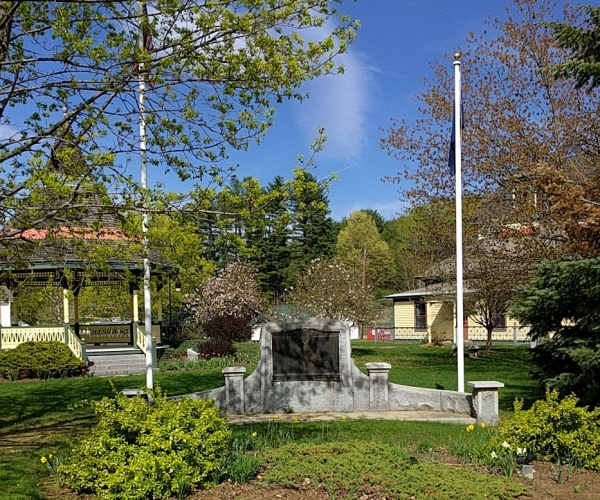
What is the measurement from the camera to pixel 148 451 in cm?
568

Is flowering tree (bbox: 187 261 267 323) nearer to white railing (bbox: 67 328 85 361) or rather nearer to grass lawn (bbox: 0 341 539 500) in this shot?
white railing (bbox: 67 328 85 361)

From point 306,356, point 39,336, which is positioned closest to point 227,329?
point 39,336

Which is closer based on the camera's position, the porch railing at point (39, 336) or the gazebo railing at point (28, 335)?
the porch railing at point (39, 336)

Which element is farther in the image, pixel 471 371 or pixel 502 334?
pixel 502 334

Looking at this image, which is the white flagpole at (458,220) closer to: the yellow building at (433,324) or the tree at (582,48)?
the tree at (582,48)

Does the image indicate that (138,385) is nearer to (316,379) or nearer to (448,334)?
(316,379)

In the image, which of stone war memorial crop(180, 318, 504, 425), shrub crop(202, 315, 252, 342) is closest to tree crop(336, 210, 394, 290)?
shrub crop(202, 315, 252, 342)

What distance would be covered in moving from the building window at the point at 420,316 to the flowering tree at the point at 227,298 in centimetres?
1010

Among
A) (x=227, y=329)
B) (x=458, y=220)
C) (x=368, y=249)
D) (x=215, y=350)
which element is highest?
(x=368, y=249)

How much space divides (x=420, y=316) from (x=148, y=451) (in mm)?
33857

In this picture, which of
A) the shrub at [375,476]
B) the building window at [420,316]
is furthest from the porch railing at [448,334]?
the shrub at [375,476]

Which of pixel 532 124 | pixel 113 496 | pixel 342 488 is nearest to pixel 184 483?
pixel 113 496

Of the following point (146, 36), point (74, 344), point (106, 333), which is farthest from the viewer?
point (106, 333)

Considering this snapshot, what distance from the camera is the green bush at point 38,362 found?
56.2 feet
